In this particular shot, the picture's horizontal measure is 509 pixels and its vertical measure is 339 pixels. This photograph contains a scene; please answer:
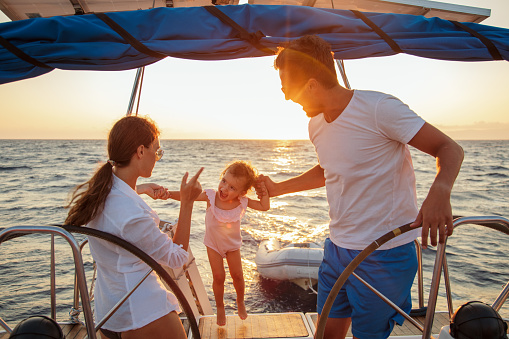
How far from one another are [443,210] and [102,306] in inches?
57.4

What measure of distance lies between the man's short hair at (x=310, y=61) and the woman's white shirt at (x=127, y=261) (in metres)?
0.91

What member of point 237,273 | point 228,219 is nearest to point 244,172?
point 228,219

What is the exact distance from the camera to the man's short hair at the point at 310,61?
5.44ft

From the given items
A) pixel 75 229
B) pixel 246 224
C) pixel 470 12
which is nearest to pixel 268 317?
pixel 75 229

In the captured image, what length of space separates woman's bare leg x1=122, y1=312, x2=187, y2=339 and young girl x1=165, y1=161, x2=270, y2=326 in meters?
1.55

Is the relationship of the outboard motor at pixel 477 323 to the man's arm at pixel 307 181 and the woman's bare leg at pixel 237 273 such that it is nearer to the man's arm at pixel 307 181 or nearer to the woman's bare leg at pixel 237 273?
the man's arm at pixel 307 181

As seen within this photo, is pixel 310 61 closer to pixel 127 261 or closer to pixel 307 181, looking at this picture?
pixel 307 181

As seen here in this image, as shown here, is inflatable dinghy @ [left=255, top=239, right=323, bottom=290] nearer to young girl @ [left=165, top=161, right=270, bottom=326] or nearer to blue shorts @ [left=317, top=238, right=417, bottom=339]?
young girl @ [left=165, top=161, right=270, bottom=326]

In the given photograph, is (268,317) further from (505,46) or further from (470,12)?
(470,12)

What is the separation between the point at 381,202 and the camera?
1.73 m

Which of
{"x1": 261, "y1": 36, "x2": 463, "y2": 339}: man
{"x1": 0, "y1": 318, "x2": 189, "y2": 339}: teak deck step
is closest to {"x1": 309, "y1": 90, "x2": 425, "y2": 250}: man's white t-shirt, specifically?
{"x1": 261, "y1": 36, "x2": 463, "y2": 339}: man

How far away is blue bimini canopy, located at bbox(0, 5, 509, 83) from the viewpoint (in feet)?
7.01

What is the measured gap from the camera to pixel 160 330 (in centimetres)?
165

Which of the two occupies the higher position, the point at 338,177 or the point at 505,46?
the point at 505,46
